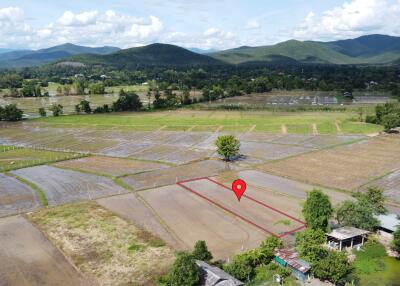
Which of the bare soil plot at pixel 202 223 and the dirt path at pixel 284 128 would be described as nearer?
the bare soil plot at pixel 202 223

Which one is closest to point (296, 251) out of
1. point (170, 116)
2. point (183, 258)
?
point (183, 258)

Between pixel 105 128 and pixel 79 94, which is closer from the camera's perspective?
pixel 105 128

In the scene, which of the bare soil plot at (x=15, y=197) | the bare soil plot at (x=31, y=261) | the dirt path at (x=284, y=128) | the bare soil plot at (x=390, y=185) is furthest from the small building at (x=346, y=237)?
the dirt path at (x=284, y=128)

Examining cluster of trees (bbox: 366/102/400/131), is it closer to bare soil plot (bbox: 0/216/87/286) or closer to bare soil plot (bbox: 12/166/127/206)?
bare soil plot (bbox: 12/166/127/206)

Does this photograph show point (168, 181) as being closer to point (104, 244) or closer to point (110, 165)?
point (110, 165)

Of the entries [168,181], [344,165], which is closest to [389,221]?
[344,165]

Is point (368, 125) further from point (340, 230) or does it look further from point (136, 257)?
point (136, 257)

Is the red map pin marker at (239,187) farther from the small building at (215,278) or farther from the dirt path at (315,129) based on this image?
the dirt path at (315,129)
